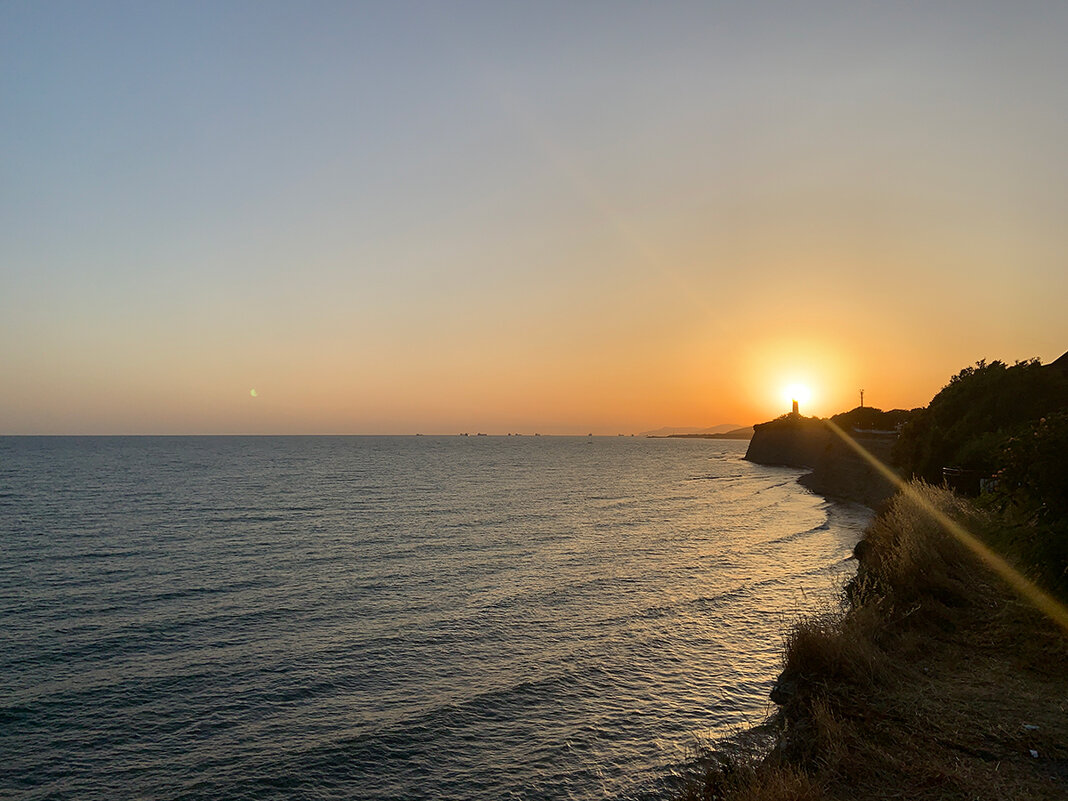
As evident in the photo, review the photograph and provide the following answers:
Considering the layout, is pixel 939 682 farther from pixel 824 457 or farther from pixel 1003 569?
pixel 824 457

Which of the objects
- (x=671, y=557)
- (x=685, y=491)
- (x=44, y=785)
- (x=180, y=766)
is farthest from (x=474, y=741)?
(x=685, y=491)

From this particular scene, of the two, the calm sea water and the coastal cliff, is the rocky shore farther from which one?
the coastal cliff

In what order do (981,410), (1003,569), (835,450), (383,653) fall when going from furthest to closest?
(835,450) < (981,410) < (383,653) < (1003,569)

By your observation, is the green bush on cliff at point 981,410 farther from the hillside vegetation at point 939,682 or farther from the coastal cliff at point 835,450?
the hillside vegetation at point 939,682

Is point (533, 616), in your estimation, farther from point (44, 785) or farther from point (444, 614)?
point (44, 785)

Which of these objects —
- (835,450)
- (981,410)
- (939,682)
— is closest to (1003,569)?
(939,682)

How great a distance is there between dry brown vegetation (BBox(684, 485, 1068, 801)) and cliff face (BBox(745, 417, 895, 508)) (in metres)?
29.9

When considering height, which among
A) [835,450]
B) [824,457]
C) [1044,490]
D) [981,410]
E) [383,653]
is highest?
[981,410]

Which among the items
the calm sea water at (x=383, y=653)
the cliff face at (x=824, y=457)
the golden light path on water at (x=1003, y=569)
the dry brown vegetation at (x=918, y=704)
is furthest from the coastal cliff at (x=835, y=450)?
the dry brown vegetation at (x=918, y=704)

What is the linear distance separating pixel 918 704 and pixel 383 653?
1500 centimetres

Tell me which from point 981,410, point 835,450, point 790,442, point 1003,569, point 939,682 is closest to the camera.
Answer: point 939,682

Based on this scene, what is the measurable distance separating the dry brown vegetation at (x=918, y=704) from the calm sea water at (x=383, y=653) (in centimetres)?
261

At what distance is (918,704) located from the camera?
40.0 feet

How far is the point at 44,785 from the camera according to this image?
12914 mm
